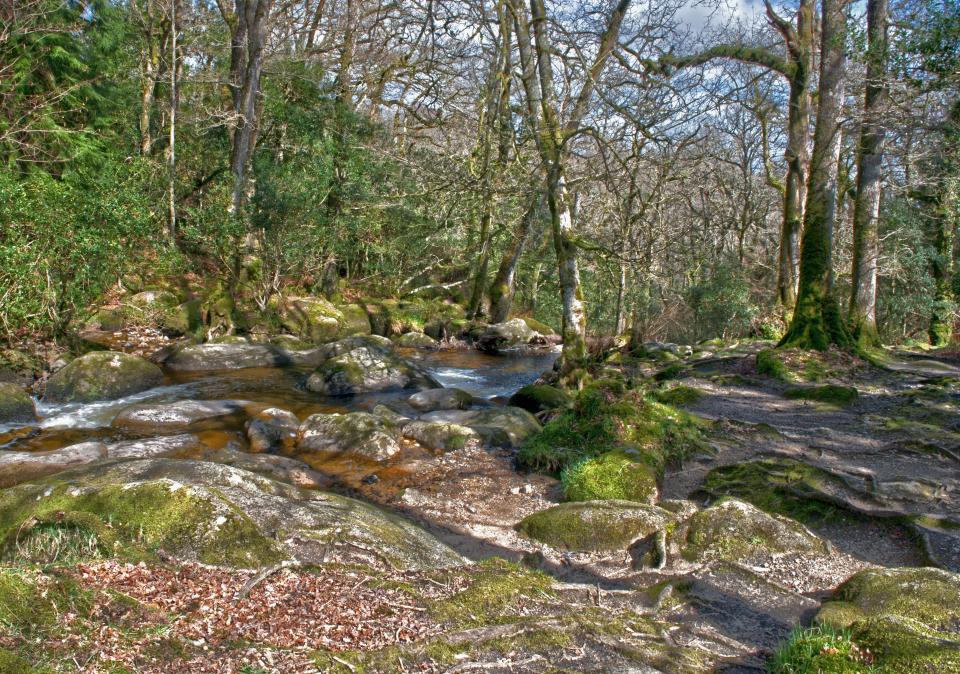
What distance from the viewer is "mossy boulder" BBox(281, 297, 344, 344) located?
17469mm

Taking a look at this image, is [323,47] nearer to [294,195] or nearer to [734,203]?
[294,195]

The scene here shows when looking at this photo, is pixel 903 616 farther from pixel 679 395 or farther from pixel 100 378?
pixel 100 378

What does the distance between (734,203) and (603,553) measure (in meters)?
25.1

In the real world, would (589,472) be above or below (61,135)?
below

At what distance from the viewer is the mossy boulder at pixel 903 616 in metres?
2.56

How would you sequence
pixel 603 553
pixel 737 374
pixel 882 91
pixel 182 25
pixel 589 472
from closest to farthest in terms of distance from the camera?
pixel 603 553, pixel 589 472, pixel 882 91, pixel 737 374, pixel 182 25

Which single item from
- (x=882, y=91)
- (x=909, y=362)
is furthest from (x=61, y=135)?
(x=909, y=362)

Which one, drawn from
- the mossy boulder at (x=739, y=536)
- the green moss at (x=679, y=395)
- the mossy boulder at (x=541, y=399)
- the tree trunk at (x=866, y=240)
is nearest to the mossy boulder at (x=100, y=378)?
the mossy boulder at (x=541, y=399)

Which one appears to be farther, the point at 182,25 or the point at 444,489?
the point at 182,25

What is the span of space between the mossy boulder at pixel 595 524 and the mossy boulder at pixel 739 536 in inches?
11.4

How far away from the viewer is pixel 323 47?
66.7 ft

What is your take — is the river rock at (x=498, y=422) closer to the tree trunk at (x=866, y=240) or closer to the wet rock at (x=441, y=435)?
the wet rock at (x=441, y=435)


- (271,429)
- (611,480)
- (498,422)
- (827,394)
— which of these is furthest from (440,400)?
(827,394)

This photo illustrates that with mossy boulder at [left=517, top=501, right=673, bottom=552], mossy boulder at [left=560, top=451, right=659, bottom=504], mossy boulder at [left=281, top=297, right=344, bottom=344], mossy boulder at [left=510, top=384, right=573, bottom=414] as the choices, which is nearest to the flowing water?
mossy boulder at [left=510, top=384, right=573, bottom=414]
